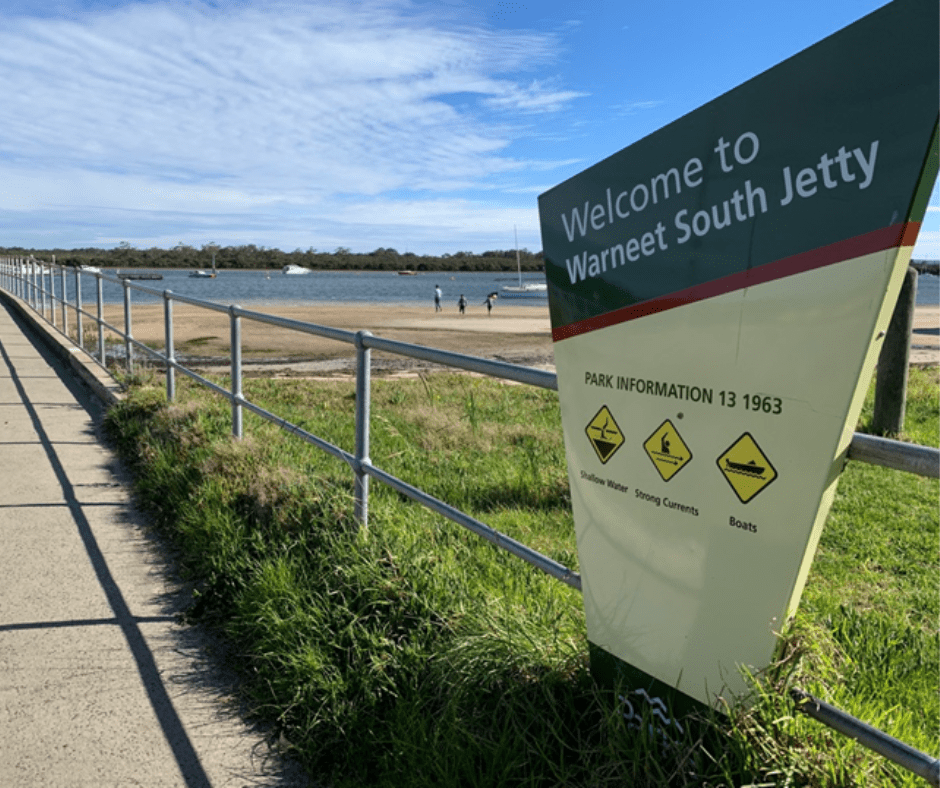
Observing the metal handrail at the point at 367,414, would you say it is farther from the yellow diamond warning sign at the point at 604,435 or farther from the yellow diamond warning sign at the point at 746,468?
the yellow diamond warning sign at the point at 746,468

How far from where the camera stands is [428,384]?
37.4 ft

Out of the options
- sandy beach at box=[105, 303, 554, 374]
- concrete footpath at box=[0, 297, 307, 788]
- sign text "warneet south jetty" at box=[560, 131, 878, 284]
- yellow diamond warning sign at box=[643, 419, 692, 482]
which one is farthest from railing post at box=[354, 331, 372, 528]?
sandy beach at box=[105, 303, 554, 374]

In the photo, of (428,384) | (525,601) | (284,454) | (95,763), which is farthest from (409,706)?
(428,384)

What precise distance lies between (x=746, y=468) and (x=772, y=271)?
42 cm

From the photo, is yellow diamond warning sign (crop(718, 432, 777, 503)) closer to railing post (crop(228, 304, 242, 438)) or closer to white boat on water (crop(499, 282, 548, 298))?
railing post (crop(228, 304, 242, 438))

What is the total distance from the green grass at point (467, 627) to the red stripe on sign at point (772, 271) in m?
0.77

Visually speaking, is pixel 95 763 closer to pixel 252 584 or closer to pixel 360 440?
pixel 252 584

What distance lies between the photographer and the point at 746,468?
1.90m

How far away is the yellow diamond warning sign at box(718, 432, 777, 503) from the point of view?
1856 mm

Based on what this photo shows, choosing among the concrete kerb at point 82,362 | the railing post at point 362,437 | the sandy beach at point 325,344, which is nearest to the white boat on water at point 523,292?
the sandy beach at point 325,344

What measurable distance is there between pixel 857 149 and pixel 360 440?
267 cm

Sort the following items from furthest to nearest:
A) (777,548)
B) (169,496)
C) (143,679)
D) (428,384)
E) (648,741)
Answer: (428,384) → (169,496) → (143,679) → (648,741) → (777,548)

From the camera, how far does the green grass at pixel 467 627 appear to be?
2.14m

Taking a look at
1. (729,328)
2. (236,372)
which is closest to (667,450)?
(729,328)
